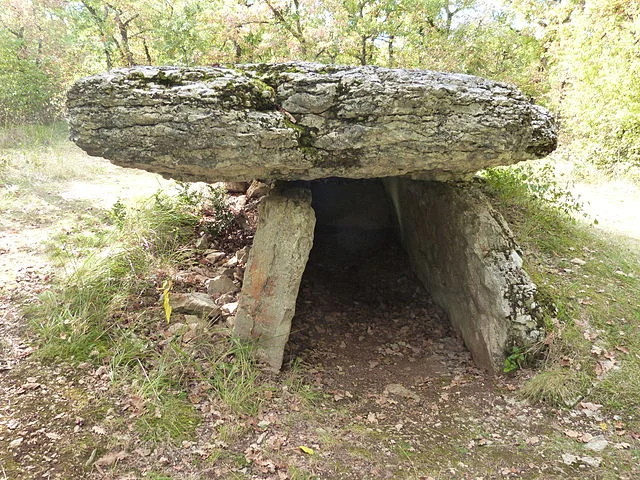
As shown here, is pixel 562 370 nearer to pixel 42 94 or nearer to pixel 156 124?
pixel 156 124

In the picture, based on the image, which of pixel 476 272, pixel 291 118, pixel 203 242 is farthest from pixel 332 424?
pixel 203 242

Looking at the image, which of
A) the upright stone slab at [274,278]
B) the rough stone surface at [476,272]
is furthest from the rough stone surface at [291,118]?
the rough stone surface at [476,272]

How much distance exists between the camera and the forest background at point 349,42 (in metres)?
10.1

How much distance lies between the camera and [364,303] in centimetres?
572

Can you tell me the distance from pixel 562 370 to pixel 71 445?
13.2ft

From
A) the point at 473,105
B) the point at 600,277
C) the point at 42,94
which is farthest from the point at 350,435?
the point at 42,94

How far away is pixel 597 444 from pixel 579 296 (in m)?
1.94

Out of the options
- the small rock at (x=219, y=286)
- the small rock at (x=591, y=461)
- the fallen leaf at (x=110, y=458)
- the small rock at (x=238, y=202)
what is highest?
the small rock at (x=238, y=202)

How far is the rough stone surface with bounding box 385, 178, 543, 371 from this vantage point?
13.7ft

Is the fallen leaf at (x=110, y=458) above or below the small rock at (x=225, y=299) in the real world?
below

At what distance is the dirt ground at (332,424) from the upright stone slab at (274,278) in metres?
0.36

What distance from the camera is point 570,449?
127 inches

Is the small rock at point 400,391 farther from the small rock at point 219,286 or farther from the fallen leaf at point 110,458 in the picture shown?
the fallen leaf at point 110,458

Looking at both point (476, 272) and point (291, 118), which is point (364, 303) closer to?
point (476, 272)
